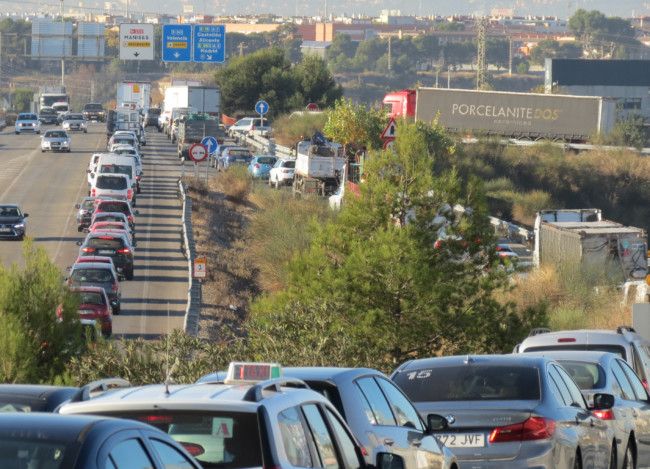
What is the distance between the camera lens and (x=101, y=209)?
49.6 metres

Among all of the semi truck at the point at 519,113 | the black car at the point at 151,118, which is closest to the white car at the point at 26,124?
the black car at the point at 151,118

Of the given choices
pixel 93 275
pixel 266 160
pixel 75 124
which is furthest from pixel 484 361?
pixel 75 124

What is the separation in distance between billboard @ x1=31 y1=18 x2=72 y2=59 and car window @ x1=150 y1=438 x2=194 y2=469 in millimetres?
177438

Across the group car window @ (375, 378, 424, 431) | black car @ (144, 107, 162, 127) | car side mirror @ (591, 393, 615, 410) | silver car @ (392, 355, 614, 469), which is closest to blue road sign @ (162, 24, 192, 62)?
black car @ (144, 107, 162, 127)

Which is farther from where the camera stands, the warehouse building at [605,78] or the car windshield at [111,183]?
the warehouse building at [605,78]

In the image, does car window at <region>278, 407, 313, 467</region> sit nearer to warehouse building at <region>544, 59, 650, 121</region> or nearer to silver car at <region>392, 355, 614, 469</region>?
silver car at <region>392, 355, 614, 469</region>

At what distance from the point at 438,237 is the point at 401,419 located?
48.7 feet

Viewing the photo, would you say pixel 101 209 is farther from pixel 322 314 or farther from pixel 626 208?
pixel 626 208

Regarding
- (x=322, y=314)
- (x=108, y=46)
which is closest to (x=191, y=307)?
(x=322, y=314)

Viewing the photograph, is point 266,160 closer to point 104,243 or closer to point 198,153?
point 198,153

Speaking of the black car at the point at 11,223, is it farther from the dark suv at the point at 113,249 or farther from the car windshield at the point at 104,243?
the car windshield at the point at 104,243

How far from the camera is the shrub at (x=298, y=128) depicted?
8824 cm

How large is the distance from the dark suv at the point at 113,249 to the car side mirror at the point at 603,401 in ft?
96.3

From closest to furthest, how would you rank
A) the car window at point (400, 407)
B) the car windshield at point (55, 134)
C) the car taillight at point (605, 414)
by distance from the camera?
the car window at point (400, 407), the car taillight at point (605, 414), the car windshield at point (55, 134)
